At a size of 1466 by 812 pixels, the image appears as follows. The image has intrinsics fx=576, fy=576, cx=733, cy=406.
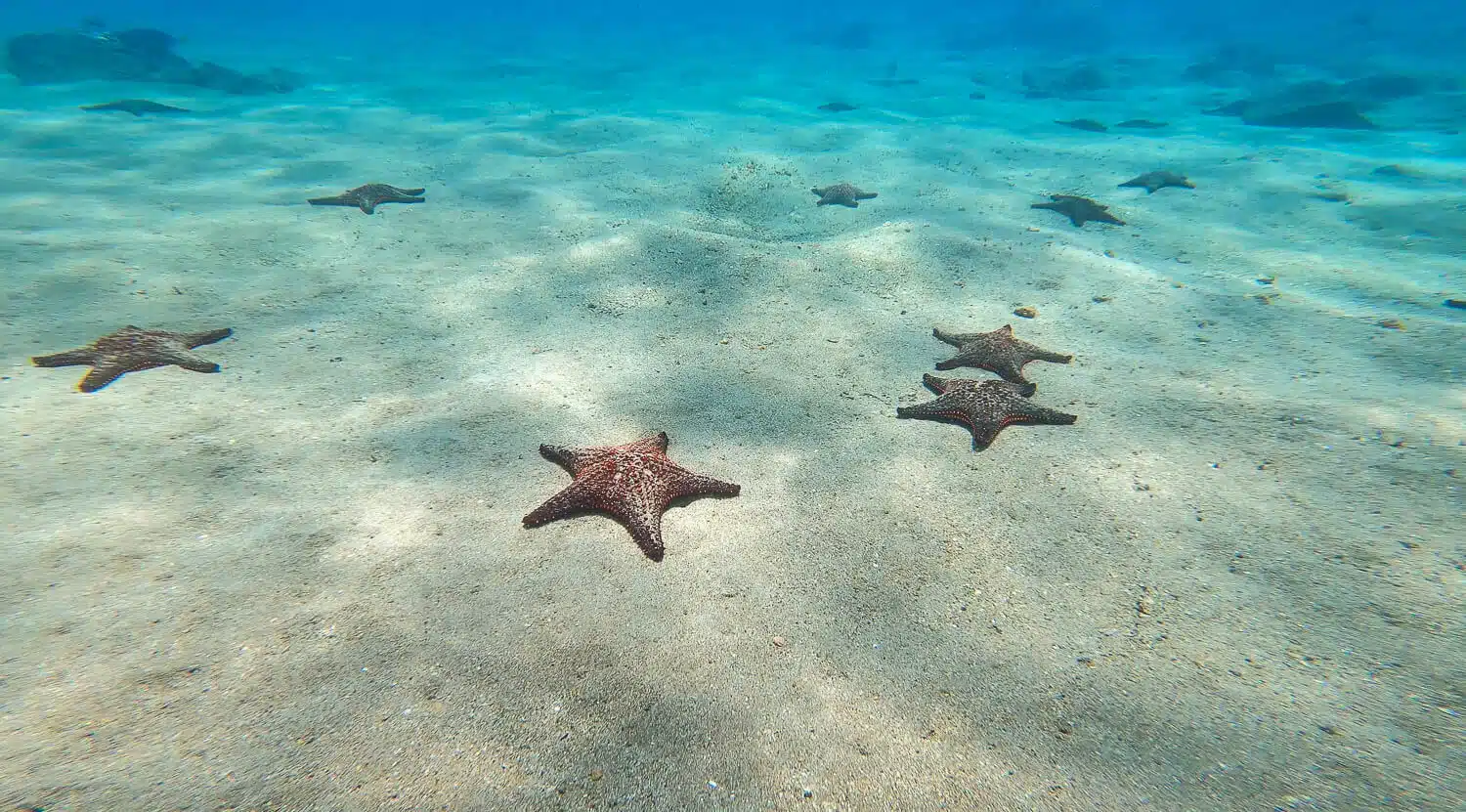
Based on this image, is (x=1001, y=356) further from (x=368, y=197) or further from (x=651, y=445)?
(x=368, y=197)

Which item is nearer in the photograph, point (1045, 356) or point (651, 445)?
point (651, 445)

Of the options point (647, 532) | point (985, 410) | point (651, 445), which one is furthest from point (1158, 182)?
point (647, 532)

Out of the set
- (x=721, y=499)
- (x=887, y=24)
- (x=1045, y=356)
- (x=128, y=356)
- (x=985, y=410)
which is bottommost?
(x=721, y=499)

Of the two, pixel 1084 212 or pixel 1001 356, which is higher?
pixel 1084 212

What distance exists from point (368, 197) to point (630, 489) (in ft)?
30.1

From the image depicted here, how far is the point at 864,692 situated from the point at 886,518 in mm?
1428

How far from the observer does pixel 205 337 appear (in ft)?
19.5

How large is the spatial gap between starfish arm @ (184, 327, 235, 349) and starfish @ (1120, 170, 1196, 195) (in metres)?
16.2

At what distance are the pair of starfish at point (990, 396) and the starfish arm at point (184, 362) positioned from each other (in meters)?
6.62

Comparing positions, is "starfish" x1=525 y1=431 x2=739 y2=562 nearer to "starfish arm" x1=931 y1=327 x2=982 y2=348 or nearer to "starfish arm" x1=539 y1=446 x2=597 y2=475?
"starfish arm" x1=539 y1=446 x2=597 y2=475

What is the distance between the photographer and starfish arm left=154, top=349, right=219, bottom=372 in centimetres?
547

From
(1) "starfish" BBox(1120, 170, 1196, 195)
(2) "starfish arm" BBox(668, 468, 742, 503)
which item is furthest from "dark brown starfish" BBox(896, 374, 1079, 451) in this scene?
(1) "starfish" BBox(1120, 170, 1196, 195)

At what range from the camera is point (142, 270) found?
7328 millimetres

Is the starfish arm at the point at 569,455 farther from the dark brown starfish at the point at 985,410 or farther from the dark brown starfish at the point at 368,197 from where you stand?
the dark brown starfish at the point at 368,197
